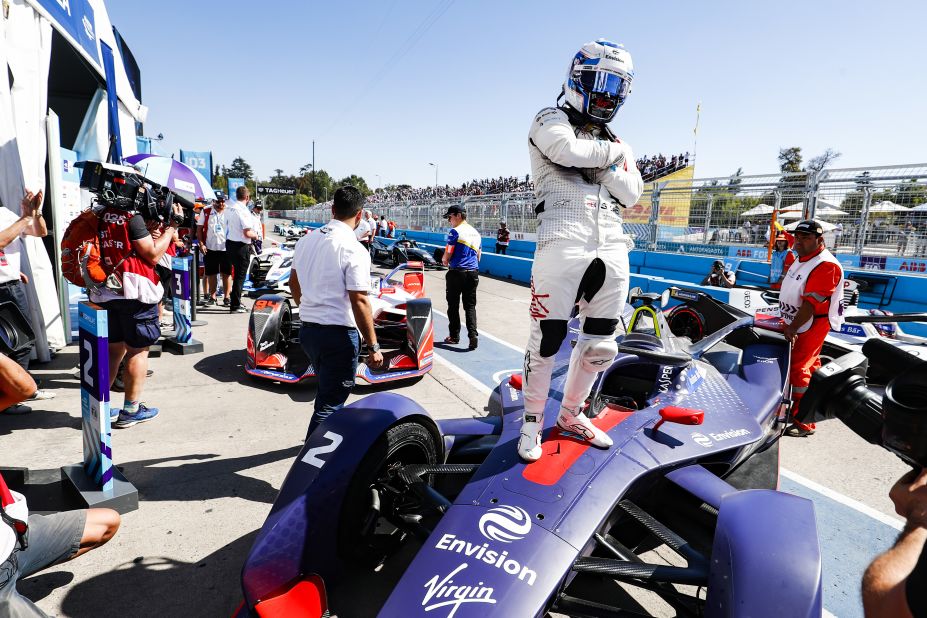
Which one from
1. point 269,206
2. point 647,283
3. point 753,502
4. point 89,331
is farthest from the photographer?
point 269,206

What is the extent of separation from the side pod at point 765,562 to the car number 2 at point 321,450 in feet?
5.07

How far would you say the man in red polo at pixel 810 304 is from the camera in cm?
443

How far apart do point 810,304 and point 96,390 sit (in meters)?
5.44

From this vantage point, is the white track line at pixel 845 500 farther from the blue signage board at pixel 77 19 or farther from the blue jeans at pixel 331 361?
the blue signage board at pixel 77 19

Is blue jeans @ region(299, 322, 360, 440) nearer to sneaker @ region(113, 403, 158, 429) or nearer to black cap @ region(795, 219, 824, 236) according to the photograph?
sneaker @ region(113, 403, 158, 429)

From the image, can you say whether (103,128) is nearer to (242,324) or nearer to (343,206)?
(242,324)

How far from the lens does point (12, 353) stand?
14.0 ft

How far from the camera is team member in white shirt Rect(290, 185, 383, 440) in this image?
9.92ft

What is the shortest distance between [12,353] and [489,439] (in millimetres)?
4263

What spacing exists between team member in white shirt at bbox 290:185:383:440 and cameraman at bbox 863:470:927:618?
2.54m

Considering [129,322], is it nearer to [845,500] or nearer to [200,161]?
[845,500]

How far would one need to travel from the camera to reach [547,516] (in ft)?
5.83

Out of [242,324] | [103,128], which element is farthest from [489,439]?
[103,128]

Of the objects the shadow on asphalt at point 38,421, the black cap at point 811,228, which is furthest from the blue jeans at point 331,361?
the black cap at point 811,228
